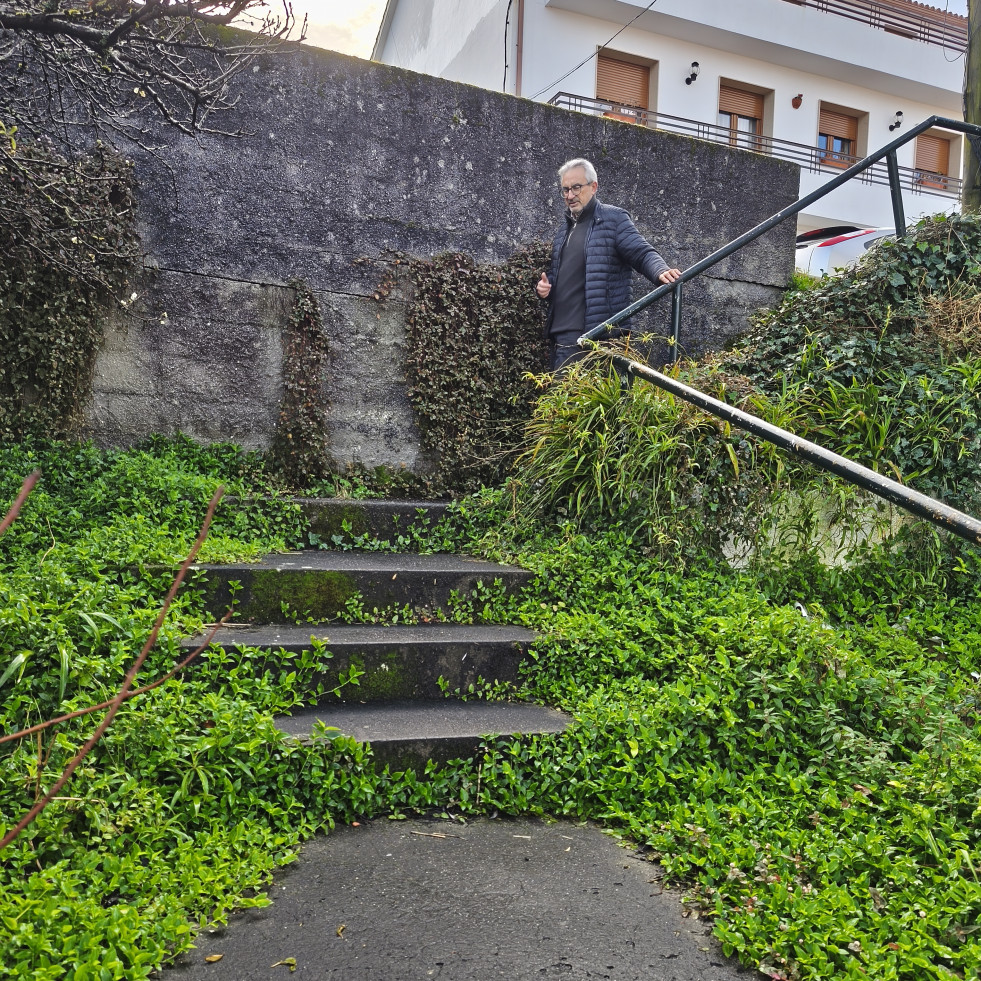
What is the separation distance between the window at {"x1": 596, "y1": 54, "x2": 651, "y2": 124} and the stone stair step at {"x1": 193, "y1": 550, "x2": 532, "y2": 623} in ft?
40.6

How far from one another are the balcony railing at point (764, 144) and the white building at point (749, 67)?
3cm

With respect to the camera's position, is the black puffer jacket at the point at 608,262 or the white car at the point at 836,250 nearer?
the black puffer jacket at the point at 608,262

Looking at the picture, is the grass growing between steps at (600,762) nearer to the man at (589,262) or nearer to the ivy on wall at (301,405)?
the ivy on wall at (301,405)

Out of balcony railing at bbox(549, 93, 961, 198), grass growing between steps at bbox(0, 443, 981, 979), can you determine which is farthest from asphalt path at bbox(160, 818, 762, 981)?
balcony railing at bbox(549, 93, 961, 198)

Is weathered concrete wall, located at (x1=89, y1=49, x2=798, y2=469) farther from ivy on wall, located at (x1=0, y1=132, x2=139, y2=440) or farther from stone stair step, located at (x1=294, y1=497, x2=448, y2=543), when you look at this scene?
stone stair step, located at (x1=294, y1=497, x2=448, y2=543)

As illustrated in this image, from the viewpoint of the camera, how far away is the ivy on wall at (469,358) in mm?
5562

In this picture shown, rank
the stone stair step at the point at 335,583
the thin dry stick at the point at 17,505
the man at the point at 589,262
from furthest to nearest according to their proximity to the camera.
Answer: the man at the point at 589,262 → the stone stair step at the point at 335,583 → the thin dry stick at the point at 17,505

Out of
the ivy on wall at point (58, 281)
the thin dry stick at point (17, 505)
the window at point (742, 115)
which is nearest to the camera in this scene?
the thin dry stick at point (17, 505)

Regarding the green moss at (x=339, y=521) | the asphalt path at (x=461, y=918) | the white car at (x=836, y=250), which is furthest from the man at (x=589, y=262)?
the white car at (x=836, y=250)

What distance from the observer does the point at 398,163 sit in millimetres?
5562

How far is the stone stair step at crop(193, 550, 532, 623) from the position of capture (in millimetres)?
3490

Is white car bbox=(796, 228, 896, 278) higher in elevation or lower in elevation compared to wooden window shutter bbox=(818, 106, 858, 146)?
lower

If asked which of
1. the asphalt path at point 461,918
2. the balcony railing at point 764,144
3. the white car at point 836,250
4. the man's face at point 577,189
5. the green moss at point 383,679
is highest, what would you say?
the balcony railing at point 764,144

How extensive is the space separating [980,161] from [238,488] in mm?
5514
